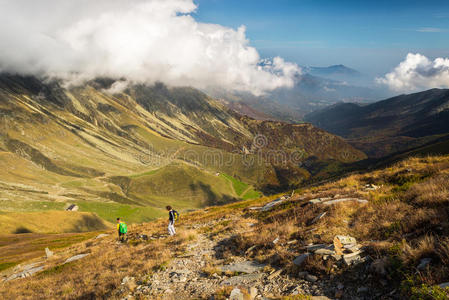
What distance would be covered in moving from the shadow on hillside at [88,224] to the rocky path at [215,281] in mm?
172588

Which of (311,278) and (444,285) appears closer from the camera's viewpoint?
(444,285)

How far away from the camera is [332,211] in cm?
1647

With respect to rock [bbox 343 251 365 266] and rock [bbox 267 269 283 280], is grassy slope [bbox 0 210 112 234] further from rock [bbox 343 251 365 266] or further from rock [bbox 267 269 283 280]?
rock [bbox 343 251 365 266]

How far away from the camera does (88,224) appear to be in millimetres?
168875

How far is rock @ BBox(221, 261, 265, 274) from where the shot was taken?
1273 centimetres

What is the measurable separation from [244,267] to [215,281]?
1.72 metres

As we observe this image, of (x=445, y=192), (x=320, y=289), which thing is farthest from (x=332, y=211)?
(x=320, y=289)

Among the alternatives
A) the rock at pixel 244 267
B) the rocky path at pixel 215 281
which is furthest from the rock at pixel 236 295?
the rock at pixel 244 267

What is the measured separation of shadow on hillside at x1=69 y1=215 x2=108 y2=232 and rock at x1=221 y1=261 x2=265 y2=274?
577 ft

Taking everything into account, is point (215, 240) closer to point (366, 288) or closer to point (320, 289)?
point (320, 289)

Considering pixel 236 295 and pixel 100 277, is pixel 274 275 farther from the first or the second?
pixel 100 277

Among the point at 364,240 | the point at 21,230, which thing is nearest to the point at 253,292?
the point at 364,240

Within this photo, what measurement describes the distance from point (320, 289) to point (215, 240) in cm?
1207

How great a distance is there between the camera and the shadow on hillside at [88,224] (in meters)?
161
